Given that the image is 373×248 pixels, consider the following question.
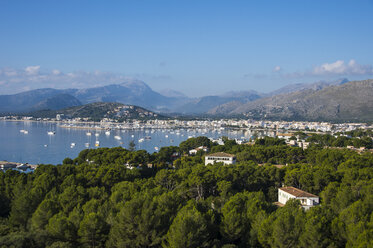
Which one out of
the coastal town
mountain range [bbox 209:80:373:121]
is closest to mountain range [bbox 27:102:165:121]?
the coastal town

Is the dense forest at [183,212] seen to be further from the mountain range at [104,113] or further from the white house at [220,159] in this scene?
the mountain range at [104,113]

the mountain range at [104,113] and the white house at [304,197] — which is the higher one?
the mountain range at [104,113]

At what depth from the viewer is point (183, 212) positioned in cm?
972

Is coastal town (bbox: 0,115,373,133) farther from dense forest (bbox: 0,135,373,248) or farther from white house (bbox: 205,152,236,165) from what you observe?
dense forest (bbox: 0,135,373,248)

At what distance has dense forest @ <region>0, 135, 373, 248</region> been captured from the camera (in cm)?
888

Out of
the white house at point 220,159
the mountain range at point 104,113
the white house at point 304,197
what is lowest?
the white house at point 304,197

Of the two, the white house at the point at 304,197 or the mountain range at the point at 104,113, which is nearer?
the white house at the point at 304,197

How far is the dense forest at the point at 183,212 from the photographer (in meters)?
8.88

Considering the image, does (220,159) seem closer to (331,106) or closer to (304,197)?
(304,197)

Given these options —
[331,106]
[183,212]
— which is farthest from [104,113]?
[183,212]

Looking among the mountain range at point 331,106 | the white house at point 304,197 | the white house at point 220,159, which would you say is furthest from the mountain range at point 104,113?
the white house at point 304,197

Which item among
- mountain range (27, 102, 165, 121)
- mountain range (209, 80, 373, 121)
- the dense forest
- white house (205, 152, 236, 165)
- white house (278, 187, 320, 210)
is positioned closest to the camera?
the dense forest

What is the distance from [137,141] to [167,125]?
31680 millimetres

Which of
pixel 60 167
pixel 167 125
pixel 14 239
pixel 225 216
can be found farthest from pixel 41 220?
pixel 167 125
